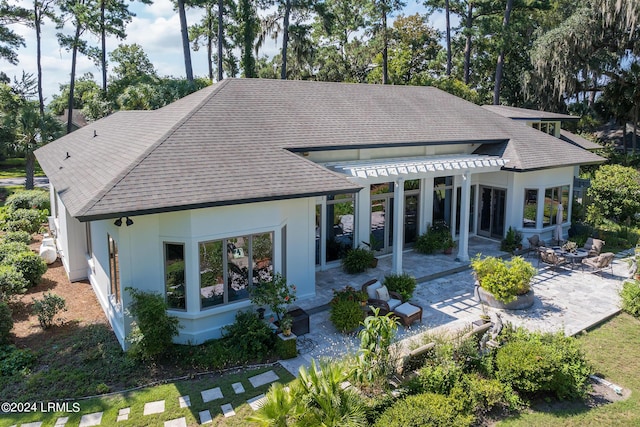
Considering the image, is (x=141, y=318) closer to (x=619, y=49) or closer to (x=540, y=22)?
(x=619, y=49)

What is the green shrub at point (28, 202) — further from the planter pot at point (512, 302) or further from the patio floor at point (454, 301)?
the planter pot at point (512, 302)

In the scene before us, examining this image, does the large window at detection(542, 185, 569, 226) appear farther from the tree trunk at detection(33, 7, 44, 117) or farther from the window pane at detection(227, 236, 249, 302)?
the tree trunk at detection(33, 7, 44, 117)

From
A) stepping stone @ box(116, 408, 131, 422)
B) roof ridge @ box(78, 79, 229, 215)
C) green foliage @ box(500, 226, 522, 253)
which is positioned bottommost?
stepping stone @ box(116, 408, 131, 422)

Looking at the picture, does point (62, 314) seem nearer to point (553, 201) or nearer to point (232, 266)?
point (232, 266)

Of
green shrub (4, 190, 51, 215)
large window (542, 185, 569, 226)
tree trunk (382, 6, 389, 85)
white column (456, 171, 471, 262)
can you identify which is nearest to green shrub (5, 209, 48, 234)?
green shrub (4, 190, 51, 215)

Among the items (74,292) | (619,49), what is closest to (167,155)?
(74,292)

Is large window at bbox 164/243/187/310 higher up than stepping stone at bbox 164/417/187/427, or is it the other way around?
large window at bbox 164/243/187/310

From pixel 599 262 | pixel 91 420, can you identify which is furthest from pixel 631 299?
pixel 91 420
